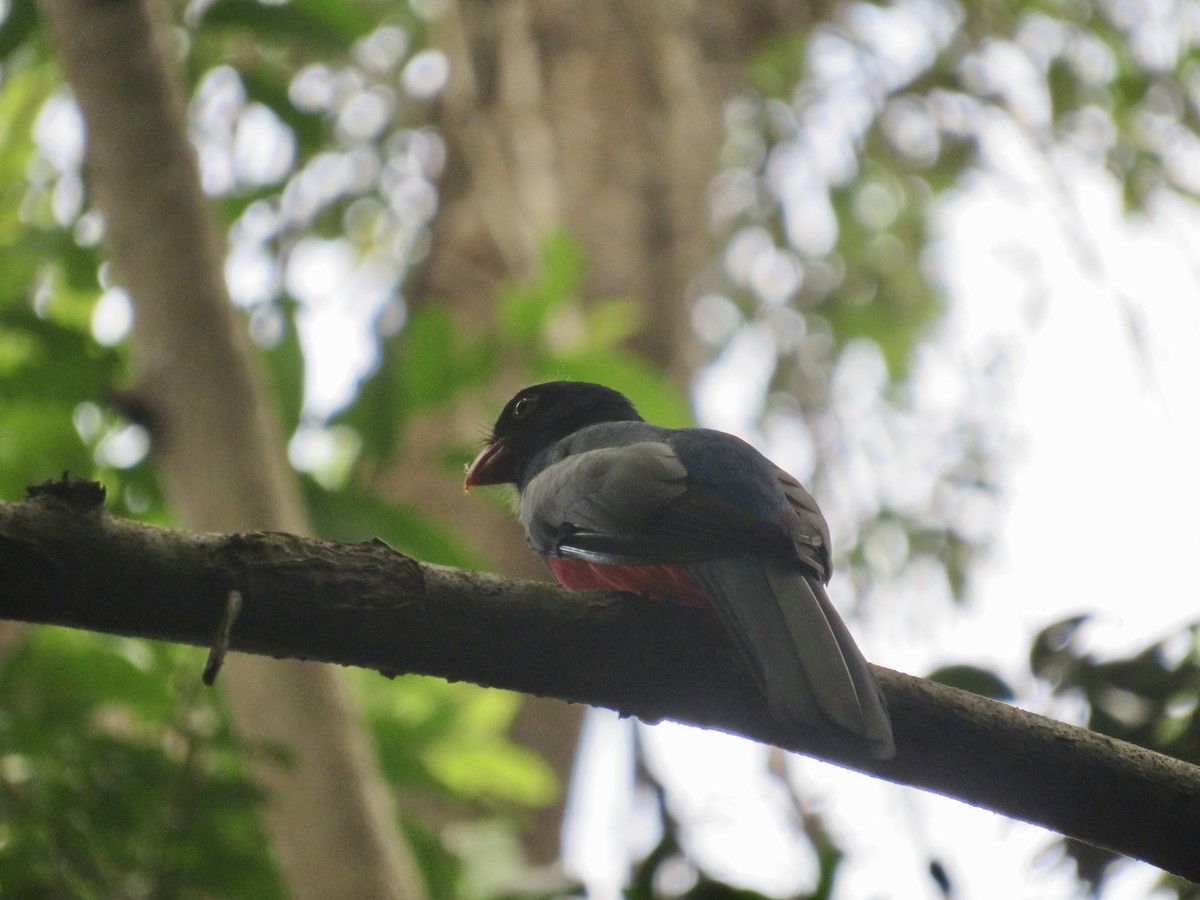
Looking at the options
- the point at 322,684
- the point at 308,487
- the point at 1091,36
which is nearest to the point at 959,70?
the point at 1091,36

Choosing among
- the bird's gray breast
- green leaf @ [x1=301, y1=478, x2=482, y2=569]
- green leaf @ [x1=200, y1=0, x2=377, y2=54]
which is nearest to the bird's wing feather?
the bird's gray breast

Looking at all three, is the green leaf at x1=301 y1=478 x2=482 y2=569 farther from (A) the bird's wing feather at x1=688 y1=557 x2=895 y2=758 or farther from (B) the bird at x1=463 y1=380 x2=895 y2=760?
(A) the bird's wing feather at x1=688 y1=557 x2=895 y2=758

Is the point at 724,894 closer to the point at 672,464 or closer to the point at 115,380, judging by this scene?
the point at 672,464


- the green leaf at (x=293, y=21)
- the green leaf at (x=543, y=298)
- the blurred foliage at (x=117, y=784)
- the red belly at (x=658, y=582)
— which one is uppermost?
the green leaf at (x=293, y=21)

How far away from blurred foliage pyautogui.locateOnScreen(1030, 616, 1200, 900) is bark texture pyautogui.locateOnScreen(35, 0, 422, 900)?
1.49 metres

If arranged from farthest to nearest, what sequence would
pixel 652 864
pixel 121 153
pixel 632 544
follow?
pixel 121 153 < pixel 652 864 < pixel 632 544

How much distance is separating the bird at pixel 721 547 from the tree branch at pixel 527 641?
7cm

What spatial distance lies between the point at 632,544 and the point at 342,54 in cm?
254

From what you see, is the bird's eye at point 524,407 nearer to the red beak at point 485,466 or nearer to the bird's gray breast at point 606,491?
the red beak at point 485,466

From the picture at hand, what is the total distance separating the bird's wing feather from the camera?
191 cm

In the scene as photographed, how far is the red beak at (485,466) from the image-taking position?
3.86 m

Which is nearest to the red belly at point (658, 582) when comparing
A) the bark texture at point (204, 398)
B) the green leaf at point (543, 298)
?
the bark texture at point (204, 398)

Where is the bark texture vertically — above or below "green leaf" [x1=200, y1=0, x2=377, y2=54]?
below

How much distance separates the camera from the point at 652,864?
2.95 metres
